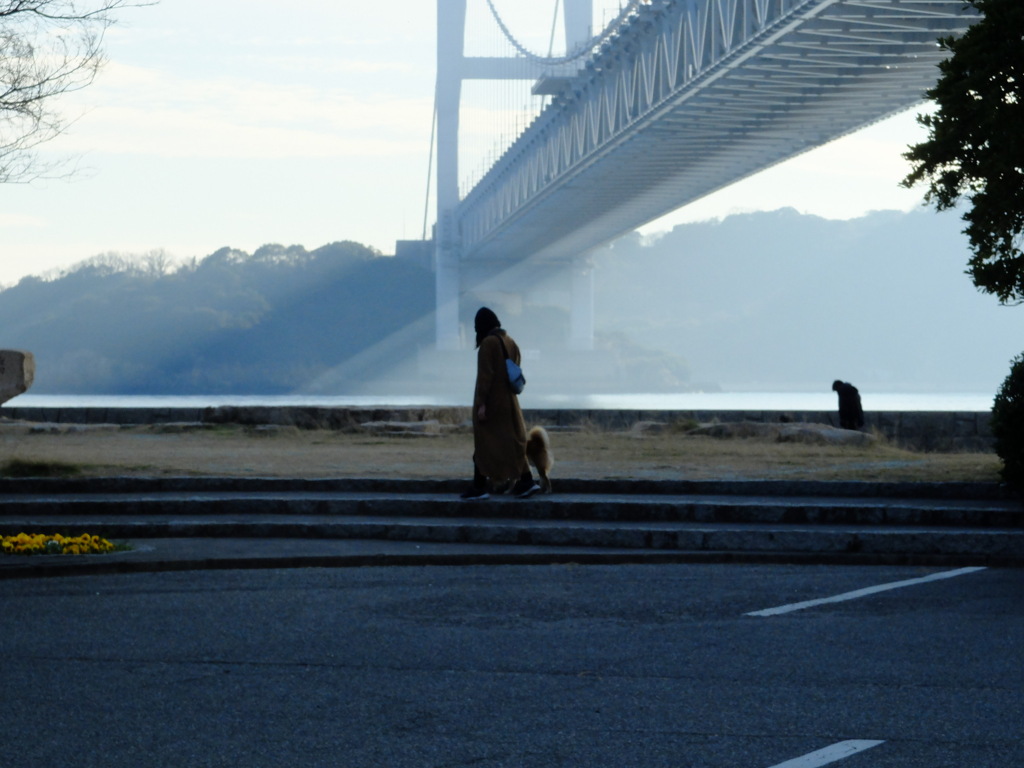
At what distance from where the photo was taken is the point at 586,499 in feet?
29.7

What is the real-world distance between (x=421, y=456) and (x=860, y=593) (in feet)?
25.5

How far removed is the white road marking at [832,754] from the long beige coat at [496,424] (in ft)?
18.2

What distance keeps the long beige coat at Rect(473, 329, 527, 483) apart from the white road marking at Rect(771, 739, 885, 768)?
5552 millimetres

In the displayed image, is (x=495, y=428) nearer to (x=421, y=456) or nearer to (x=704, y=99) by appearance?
(x=421, y=456)

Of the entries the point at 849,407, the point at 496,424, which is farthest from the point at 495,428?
the point at 849,407

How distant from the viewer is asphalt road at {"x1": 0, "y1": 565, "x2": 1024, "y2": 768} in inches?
140

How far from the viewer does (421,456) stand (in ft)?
44.2

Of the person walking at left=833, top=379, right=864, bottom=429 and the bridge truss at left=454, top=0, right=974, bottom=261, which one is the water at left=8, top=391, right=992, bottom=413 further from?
the person walking at left=833, top=379, right=864, bottom=429

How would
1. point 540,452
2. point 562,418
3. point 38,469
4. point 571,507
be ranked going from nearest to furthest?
point 571,507, point 540,452, point 38,469, point 562,418

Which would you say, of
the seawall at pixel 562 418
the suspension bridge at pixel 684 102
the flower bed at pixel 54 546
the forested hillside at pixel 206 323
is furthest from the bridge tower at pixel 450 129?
the flower bed at pixel 54 546

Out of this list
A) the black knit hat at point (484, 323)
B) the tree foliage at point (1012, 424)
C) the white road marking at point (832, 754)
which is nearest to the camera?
the white road marking at point (832, 754)

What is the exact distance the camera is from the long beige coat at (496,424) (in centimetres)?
903

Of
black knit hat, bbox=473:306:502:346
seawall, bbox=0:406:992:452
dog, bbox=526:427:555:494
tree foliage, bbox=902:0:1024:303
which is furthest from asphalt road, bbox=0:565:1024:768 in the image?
seawall, bbox=0:406:992:452

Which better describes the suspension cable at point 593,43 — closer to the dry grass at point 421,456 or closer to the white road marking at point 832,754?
the dry grass at point 421,456
